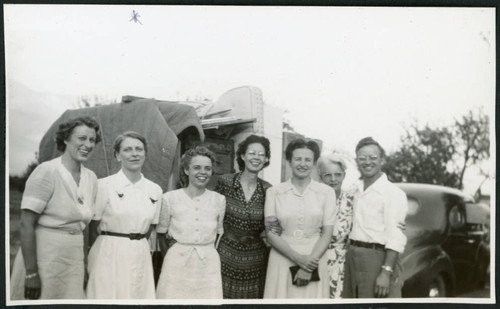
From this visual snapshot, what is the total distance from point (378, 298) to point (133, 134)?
2.19 m

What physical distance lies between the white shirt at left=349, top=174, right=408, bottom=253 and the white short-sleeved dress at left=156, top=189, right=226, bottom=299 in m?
1.02

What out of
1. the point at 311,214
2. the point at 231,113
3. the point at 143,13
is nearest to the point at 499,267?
the point at 311,214

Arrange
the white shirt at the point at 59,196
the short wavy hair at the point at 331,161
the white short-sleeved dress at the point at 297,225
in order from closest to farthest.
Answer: the white shirt at the point at 59,196, the white short-sleeved dress at the point at 297,225, the short wavy hair at the point at 331,161

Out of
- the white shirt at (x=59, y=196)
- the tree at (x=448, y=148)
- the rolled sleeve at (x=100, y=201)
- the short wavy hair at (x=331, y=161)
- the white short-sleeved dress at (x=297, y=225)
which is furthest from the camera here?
the tree at (x=448, y=148)

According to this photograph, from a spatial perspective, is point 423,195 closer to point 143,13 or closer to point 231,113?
point 231,113

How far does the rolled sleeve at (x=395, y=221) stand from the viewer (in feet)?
15.9

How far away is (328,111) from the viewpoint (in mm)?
4977

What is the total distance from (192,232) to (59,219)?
0.94 metres

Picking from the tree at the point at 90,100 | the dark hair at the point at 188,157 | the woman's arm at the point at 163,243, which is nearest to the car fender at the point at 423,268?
the dark hair at the point at 188,157

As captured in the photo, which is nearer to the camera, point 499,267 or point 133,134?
point 133,134

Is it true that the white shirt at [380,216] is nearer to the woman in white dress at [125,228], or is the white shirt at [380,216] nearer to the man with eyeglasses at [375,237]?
the man with eyeglasses at [375,237]

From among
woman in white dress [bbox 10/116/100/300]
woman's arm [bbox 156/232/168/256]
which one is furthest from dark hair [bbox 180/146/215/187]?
woman in white dress [bbox 10/116/100/300]

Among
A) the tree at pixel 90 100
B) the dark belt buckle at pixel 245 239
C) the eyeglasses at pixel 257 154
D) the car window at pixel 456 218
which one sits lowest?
the dark belt buckle at pixel 245 239

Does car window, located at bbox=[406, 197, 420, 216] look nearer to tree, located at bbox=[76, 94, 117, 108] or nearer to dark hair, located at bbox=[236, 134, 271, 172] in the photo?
dark hair, located at bbox=[236, 134, 271, 172]
